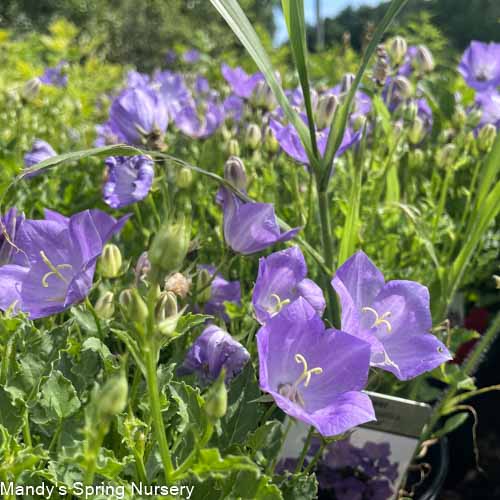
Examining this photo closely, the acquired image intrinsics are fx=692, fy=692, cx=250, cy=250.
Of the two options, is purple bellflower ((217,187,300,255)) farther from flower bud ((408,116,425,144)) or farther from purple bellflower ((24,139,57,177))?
flower bud ((408,116,425,144))

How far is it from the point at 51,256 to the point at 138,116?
34 cm

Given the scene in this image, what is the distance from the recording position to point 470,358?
3.25 ft

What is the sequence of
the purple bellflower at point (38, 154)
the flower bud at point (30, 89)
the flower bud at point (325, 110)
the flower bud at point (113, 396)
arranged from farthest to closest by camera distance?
1. the flower bud at point (30, 89)
2. the purple bellflower at point (38, 154)
3. the flower bud at point (325, 110)
4. the flower bud at point (113, 396)

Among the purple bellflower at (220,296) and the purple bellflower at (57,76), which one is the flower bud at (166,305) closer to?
the purple bellflower at (220,296)

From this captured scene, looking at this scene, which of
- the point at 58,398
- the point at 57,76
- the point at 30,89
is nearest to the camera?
the point at 58,398

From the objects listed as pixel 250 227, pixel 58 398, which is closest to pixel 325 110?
pixel 250 227

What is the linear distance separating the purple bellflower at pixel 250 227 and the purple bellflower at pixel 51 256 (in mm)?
124

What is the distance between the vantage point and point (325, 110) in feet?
3.13

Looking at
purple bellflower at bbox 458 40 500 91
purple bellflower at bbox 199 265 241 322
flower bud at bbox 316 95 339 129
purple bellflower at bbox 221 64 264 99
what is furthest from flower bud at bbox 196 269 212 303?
purple bellflower at bbox 458 40 500 91

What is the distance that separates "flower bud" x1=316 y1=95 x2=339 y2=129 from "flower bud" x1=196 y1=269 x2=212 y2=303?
291 mm

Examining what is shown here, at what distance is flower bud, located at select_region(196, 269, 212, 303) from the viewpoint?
0.81 meters

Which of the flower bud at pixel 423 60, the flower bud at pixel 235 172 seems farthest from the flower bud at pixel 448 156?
the flower bud at pixel 235 172

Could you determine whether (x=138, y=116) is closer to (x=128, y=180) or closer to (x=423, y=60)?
(x=128, y=180)

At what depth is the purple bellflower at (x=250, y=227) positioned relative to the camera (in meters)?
0.76
